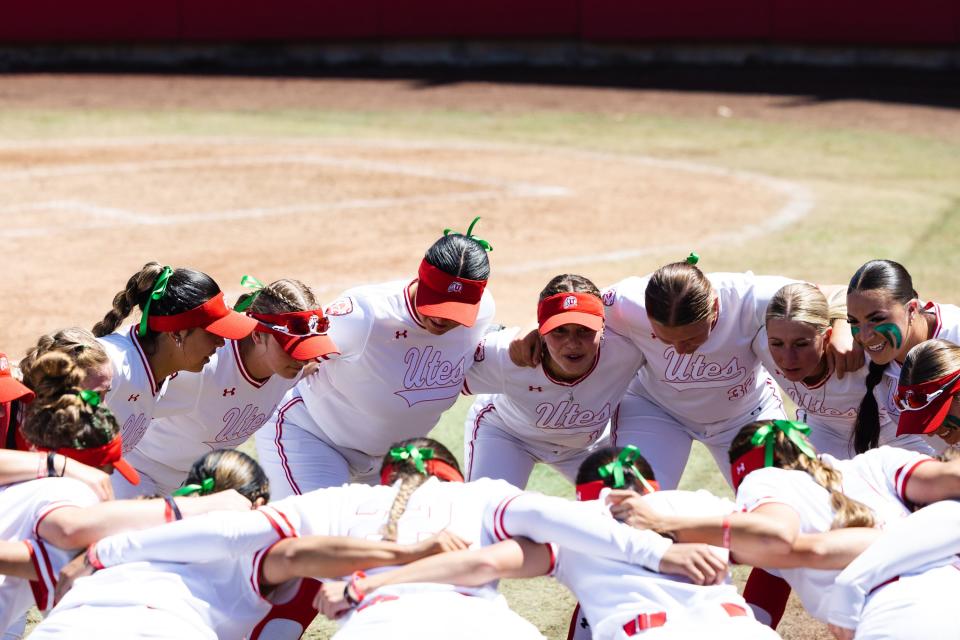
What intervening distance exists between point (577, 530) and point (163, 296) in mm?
2256

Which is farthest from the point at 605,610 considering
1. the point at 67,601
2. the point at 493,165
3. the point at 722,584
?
the point at 493,165

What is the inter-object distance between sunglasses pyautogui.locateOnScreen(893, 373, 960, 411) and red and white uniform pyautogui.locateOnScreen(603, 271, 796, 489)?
3.43 ft

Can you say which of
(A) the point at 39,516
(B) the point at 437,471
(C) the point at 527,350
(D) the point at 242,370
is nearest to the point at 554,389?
(C) the point at 527,350

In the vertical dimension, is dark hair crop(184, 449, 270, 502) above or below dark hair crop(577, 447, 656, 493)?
above

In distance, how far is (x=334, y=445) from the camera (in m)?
6.21

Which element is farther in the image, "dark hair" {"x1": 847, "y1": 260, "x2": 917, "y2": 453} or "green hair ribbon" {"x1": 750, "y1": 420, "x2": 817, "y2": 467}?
"dark hair" {"x1": 847, "y1": 260, "x2": 917, "y2": 453}

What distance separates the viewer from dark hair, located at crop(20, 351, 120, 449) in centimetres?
454

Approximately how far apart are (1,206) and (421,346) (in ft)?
32.1

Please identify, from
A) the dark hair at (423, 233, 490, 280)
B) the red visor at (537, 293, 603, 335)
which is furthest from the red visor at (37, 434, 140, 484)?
the red visor at (537, 293, 603, 335)

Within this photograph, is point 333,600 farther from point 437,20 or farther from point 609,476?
point 437,20

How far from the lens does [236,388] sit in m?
5.86

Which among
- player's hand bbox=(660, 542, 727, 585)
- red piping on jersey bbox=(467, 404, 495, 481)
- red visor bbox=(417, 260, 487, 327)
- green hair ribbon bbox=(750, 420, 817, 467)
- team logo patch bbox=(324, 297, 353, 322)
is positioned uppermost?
red visor bbox=(417, 260, 487, 327)

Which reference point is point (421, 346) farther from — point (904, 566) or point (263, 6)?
point (263, 6)

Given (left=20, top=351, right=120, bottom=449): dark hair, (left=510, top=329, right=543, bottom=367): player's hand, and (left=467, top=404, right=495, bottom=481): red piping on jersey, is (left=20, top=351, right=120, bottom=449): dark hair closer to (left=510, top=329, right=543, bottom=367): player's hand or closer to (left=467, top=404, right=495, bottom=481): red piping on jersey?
(left=510, top=329, right=543, bottom=367): player's hand
